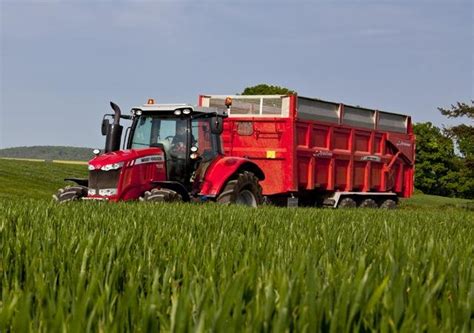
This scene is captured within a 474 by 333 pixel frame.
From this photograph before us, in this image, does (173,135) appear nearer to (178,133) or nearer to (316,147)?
(178,133)

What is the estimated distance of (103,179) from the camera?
11.8 metres

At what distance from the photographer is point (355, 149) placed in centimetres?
1803

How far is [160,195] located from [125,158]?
2.91 ft

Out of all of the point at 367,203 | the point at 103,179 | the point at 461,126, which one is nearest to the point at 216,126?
the point at 103,179

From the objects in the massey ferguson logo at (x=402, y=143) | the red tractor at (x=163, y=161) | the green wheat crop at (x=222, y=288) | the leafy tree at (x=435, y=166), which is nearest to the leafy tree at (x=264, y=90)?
the leafy tree at (x=435, y=166)

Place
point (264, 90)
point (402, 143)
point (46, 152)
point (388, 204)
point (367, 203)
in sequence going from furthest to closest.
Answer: point (46, 152) < point (264, 90) < point (402, 143) < point (388, 204) < point (367, 203)

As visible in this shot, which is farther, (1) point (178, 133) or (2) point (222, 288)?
(1) point (178, 133)

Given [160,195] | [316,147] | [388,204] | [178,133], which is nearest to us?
[160,195]

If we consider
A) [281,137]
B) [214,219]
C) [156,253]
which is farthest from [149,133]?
[156,253]

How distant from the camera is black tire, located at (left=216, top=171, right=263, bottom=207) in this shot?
12.6 meters

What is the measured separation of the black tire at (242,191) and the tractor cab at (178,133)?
671 mm

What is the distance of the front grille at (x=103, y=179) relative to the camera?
11642 millimetres

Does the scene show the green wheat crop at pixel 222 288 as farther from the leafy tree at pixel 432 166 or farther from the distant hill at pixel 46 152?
the distant hill at pixel 46 152

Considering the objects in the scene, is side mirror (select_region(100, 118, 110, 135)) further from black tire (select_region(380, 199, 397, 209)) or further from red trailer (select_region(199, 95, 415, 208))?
black tire (select_region(380, 199, 397, 209))
